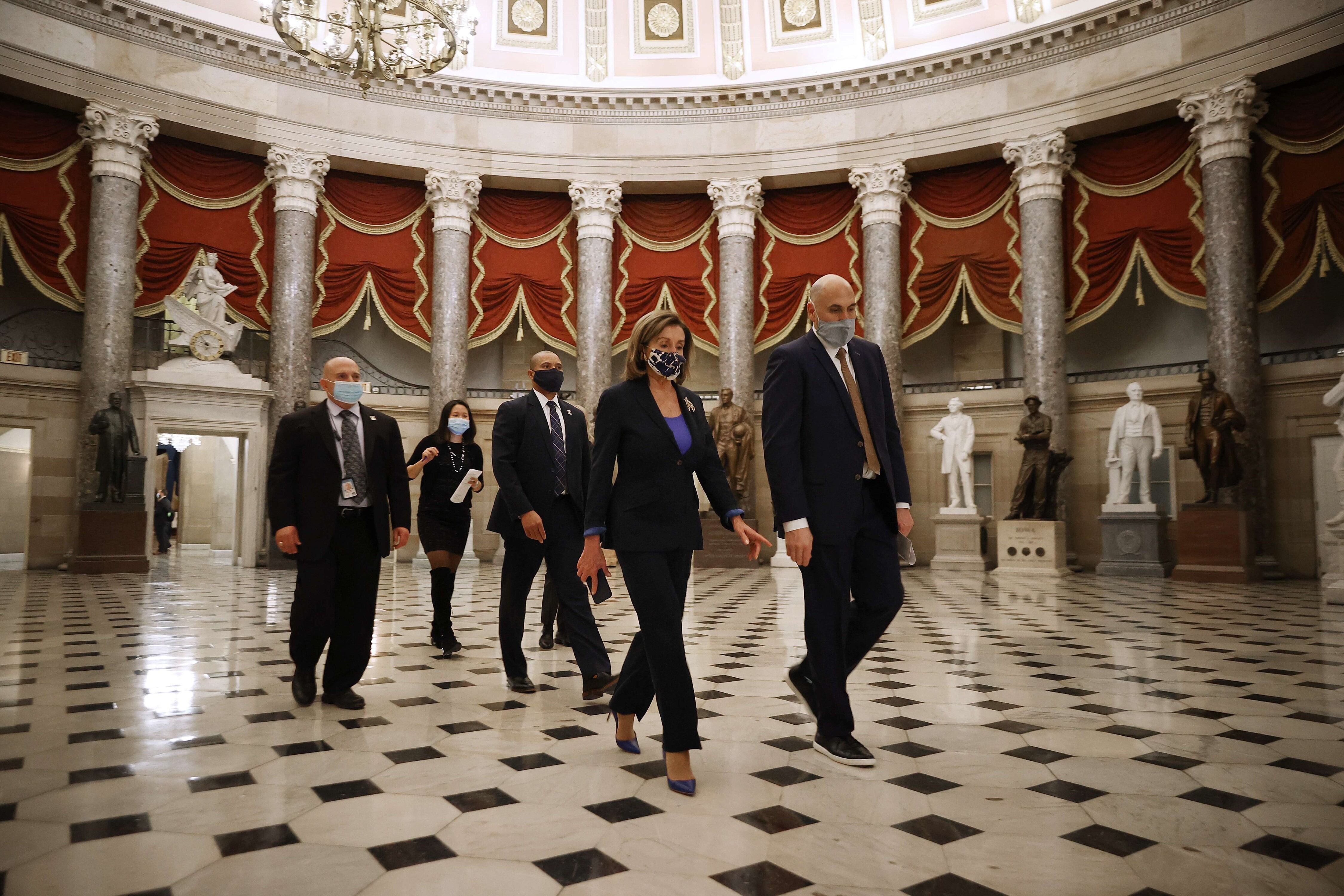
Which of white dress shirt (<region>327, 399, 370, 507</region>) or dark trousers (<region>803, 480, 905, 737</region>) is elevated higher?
white dress shirt (<region>327, 399, 370, 507</region>)

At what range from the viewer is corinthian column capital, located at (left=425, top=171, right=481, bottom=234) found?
1706cm

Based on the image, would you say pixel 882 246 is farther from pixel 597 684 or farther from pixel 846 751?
pixel 846 751

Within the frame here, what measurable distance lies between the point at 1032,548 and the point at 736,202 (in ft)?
28.3

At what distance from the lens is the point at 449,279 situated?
17.1 metres

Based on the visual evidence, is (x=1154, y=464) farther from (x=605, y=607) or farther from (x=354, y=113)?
(x=354, y=113)

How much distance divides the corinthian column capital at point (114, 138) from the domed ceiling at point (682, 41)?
4699 mm

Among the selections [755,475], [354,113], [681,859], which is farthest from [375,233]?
[681,859]

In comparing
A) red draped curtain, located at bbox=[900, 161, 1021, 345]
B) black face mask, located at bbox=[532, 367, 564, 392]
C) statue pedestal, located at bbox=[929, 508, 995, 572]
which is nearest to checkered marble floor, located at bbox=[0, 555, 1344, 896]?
black face mask, located at bbox=[532, 367, 564, 392]

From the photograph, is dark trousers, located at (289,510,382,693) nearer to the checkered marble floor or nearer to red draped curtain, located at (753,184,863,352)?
the checkered marble floor

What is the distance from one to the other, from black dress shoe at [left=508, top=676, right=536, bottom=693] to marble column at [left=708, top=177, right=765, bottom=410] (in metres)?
12.9

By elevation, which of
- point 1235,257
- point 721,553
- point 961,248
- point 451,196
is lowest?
point 721,553

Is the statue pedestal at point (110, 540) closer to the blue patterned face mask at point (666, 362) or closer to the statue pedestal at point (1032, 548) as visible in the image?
the blue patterned face mask at point (666, 362)

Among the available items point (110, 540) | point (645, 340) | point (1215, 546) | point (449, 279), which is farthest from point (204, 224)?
point (1215, 546)

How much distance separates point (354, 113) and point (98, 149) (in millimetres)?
4292
